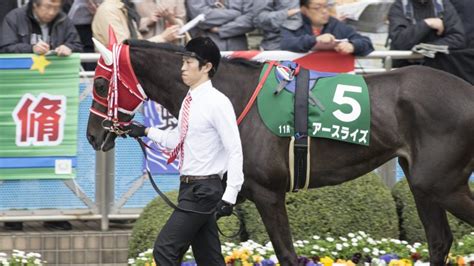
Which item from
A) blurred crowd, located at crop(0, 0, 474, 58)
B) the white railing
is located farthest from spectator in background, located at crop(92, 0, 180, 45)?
the white railing

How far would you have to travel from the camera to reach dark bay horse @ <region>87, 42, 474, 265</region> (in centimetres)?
844

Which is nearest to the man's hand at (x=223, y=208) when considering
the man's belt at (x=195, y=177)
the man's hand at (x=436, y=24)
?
the man's belt at (x=195, y=177)

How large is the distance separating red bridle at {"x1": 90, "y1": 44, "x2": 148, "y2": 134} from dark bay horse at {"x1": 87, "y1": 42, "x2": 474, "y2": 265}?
2.2 inches

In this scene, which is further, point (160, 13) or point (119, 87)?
point (160, 13)

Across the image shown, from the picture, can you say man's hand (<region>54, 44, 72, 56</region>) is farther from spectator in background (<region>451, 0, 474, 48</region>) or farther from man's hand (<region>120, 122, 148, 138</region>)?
spectator in background (<region>451, 0, 474, 48</region>)

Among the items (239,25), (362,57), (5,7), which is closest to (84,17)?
(5,7)

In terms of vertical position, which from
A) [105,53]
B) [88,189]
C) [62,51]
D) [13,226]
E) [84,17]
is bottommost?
[13,226]

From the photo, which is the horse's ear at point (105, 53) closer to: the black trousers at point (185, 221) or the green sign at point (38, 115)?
the black trousers at point (185, 221)

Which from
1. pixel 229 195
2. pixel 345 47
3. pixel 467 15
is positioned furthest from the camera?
pixel 467 15

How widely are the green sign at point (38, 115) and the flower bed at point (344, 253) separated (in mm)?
1485

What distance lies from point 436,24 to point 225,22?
190 centimetres

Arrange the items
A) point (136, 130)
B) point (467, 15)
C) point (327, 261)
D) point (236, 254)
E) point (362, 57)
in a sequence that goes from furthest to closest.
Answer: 1. point (467, 15)
2. point (362, 57)
3. point (236, 254)
4. point (327, 261)
5. point (136, 130)

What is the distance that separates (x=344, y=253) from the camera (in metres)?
9.36

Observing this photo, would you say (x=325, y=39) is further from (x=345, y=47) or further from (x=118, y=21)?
(x=118, y=21)
